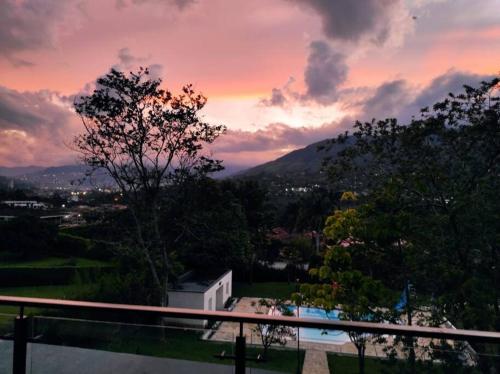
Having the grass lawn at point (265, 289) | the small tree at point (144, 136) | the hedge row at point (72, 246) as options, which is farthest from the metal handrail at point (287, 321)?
the hedge row at point (72, 246)

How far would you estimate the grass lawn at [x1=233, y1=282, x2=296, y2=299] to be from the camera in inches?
779

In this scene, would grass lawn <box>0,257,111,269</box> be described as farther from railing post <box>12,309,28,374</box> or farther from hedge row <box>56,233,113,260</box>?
railing post <box>12,309,28,374</box>

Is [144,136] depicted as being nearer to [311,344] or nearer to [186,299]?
[186,299]

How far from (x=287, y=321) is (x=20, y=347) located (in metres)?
1.52

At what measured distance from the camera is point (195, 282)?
16969 millimetres

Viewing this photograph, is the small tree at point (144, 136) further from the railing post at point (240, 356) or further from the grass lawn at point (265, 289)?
the railing post at point (240, 356)

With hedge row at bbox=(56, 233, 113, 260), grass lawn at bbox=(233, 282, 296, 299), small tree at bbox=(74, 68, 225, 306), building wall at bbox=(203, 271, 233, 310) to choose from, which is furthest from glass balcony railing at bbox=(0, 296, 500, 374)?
hedge row at bbox=(56, 233, 113, 260)

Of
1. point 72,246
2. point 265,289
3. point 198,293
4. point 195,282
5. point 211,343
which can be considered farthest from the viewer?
point 72,246

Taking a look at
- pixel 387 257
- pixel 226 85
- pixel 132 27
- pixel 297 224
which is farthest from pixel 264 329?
pixel 297 224

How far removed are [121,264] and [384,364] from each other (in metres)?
16.0

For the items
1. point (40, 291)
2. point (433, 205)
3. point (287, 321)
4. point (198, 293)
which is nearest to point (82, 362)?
point (287, 321)

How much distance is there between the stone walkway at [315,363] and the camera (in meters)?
1.81

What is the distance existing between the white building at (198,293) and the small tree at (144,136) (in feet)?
5.60

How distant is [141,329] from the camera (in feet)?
6.43
